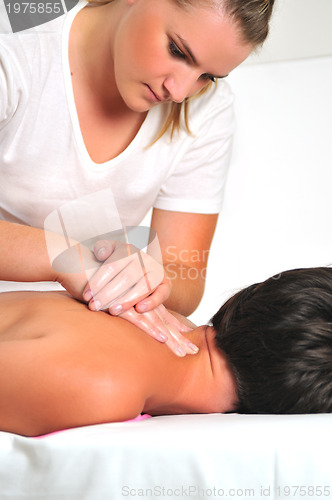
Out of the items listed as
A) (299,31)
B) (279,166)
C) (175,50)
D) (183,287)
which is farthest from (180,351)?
(299,31)

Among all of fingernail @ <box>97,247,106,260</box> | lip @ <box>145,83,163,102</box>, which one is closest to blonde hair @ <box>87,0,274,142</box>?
lip @ <box>145,83,163,102</box>

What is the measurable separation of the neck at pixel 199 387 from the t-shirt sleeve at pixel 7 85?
2.00 feet

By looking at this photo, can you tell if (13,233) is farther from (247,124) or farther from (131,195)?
(247,124)

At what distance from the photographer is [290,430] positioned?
87cm

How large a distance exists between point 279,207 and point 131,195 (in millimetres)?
738

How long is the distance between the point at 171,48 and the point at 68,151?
1.19 feet

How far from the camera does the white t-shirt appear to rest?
4.19 feet

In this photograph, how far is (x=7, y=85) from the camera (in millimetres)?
1243

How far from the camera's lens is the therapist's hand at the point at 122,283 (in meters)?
1.06

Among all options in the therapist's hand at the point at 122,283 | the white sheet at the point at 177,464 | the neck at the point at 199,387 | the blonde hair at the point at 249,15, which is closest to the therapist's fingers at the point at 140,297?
the therapist's hand at the point at 122,283

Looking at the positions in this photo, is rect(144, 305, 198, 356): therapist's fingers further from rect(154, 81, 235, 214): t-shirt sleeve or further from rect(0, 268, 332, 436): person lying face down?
rect(154, 81, 235, 214): t-shirt sleeve

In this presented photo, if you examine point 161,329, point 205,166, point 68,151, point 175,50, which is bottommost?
point 161,329

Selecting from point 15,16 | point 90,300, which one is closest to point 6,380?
point 90,300

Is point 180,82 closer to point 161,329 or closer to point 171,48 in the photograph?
point 171,48
